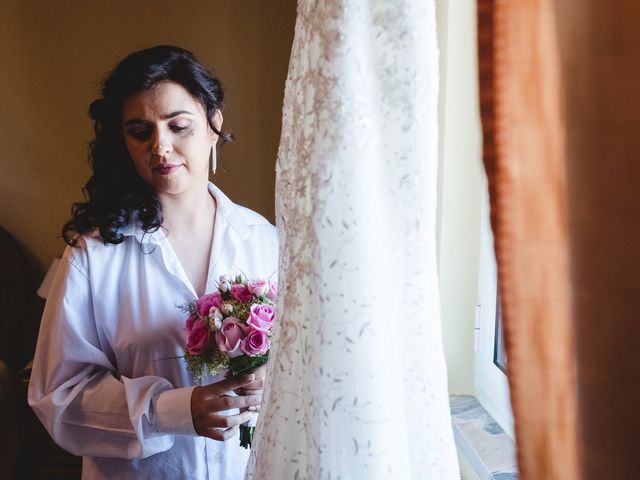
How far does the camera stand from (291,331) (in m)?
0.68

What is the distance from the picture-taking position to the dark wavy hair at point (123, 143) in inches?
50.2

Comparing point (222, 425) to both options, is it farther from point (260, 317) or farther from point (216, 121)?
point (216, 121)

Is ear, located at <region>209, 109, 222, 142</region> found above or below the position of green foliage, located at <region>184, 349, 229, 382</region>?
above

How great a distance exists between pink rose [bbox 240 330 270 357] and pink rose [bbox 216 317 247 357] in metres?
0.01

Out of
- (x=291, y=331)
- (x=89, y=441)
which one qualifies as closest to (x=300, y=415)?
(x=291, y=331)

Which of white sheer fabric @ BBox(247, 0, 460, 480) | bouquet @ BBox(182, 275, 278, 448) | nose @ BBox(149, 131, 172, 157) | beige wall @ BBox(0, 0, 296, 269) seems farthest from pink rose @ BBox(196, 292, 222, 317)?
beige wall @ BBox(0, 0, 296, 269)

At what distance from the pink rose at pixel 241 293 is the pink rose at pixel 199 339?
9 cm

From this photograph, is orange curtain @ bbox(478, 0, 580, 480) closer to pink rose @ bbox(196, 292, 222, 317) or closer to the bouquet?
the bouquet

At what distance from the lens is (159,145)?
48.2 inches

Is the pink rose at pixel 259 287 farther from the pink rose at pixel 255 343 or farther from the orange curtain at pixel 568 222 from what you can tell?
the orange curtain at pixel 568 222

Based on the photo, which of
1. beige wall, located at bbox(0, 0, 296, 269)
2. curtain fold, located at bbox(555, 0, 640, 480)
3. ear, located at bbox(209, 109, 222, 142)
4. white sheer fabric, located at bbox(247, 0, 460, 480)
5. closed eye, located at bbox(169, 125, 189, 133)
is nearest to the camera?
curtain fold, located at bbox(555, 0, 640, 480)

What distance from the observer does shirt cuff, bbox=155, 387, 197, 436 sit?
1.14 metres

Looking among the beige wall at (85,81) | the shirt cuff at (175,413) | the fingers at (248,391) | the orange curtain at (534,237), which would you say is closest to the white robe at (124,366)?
the shirt cuff at (175,413)

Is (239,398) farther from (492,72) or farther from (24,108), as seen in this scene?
(24,108)
